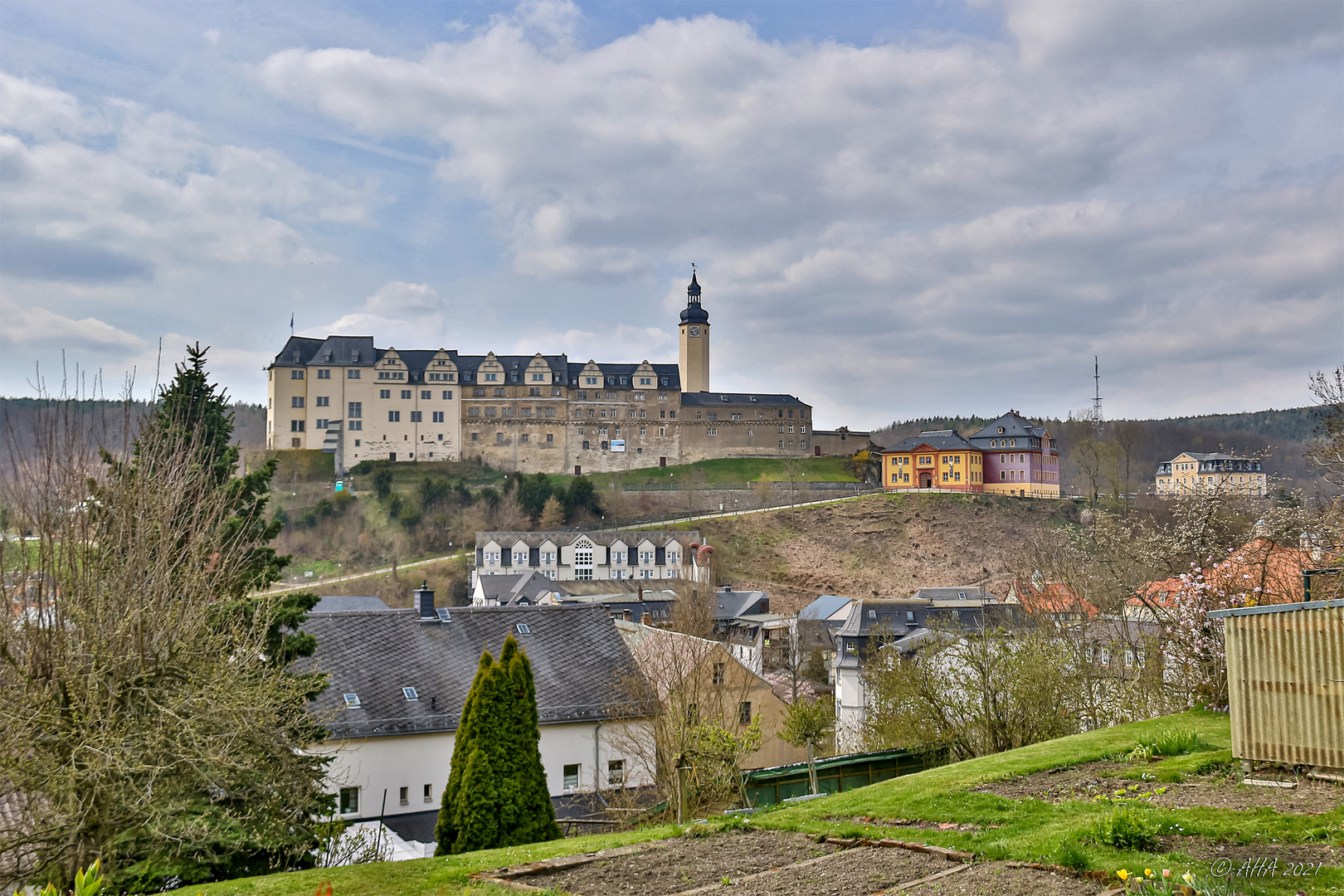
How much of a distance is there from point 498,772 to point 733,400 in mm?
81771

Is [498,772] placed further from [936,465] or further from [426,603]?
[936,465]

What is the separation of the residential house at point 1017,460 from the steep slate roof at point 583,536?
105 feet

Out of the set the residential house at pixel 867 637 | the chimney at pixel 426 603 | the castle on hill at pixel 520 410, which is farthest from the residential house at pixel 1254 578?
the castle on hill at pixel 520 410

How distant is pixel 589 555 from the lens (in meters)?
65.9

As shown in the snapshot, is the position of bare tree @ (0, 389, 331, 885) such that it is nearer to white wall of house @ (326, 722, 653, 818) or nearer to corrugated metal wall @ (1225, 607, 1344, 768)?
white wall of house @ (326, 722, 653, 818)

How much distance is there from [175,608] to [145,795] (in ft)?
6.22

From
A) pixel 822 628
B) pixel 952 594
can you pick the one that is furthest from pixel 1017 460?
pixel 822 628

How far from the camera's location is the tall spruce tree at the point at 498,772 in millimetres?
13734

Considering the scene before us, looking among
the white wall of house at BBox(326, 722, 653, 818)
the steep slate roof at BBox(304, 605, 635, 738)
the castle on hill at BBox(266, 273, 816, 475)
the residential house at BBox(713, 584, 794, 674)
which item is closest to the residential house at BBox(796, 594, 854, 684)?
the residential house at BBox(713, 584, 794, 674)

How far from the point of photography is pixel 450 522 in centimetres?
7156

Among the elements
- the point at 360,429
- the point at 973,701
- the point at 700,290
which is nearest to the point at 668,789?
the point at 973,701

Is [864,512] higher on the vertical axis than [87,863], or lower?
higher

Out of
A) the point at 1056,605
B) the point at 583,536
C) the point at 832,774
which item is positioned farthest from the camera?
the point at 583,536

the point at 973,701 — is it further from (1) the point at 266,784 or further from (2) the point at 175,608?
(2) the point at 175,608
